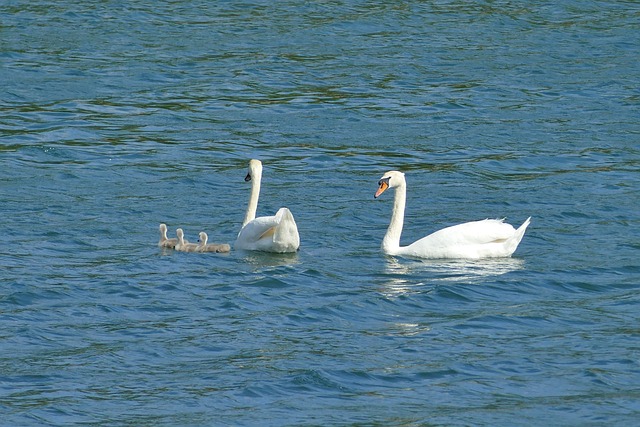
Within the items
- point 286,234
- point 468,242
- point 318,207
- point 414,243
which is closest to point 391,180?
point 414,243

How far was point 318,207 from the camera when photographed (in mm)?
15383

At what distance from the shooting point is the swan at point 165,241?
44.1 feet

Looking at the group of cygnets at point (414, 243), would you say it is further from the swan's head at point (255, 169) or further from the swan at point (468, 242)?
the swan's head at point (255, 169)

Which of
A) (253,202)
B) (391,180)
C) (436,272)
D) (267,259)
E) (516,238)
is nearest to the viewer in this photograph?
(436,272)

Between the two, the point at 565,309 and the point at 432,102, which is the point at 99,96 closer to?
the point at 432,102

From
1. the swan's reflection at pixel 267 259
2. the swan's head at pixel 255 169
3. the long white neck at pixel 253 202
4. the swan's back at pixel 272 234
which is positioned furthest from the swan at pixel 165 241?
the swan's head at pixel 255 169

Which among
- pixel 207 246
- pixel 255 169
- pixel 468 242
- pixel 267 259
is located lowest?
pixel 267 259

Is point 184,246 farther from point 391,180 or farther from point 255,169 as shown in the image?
point 391,180

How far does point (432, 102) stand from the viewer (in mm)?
20922

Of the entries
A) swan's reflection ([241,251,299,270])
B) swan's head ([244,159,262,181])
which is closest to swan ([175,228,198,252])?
swan's reflection ([241,251,299,270])

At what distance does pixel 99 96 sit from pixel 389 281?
9.72m

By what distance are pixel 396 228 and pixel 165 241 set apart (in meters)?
2.22

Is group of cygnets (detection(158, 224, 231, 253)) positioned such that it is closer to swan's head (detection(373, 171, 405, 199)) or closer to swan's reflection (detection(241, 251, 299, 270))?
swan's reflection (detection(241, 251, 299, 270))

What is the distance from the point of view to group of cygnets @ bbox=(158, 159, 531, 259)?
1321cm
